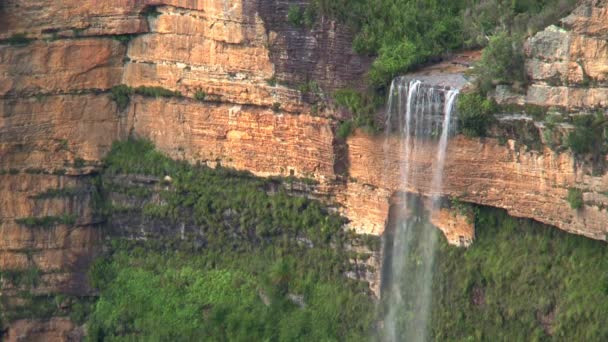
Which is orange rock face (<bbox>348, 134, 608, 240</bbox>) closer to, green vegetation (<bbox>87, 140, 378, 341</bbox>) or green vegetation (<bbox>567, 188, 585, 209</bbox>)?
green vegetation (<bbox>567, 188, 585, 209</bbox>)

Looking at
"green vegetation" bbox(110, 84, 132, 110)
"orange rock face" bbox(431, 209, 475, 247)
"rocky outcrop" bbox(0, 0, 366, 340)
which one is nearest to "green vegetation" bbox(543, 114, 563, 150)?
"orange rock face" bbox(431, 209, 475, 247)

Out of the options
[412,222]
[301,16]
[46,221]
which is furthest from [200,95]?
[412,222]

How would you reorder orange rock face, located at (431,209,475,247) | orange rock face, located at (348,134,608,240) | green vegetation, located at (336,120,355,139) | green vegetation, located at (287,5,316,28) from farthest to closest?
1. green vegetation, located at (287,5,316,28)
2. green vegetation, located at (336,120,355,139)
3. orange rock face, located at (431,209,475,247)
4. orange rock face, located at (348,134,608,240)

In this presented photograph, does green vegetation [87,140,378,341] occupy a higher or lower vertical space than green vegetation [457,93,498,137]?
lower

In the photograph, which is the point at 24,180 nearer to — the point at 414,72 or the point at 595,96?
the point at 414,72

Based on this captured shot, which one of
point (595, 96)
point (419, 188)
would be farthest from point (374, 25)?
point (595, 96)

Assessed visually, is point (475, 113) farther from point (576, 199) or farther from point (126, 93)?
point (126, 93)
